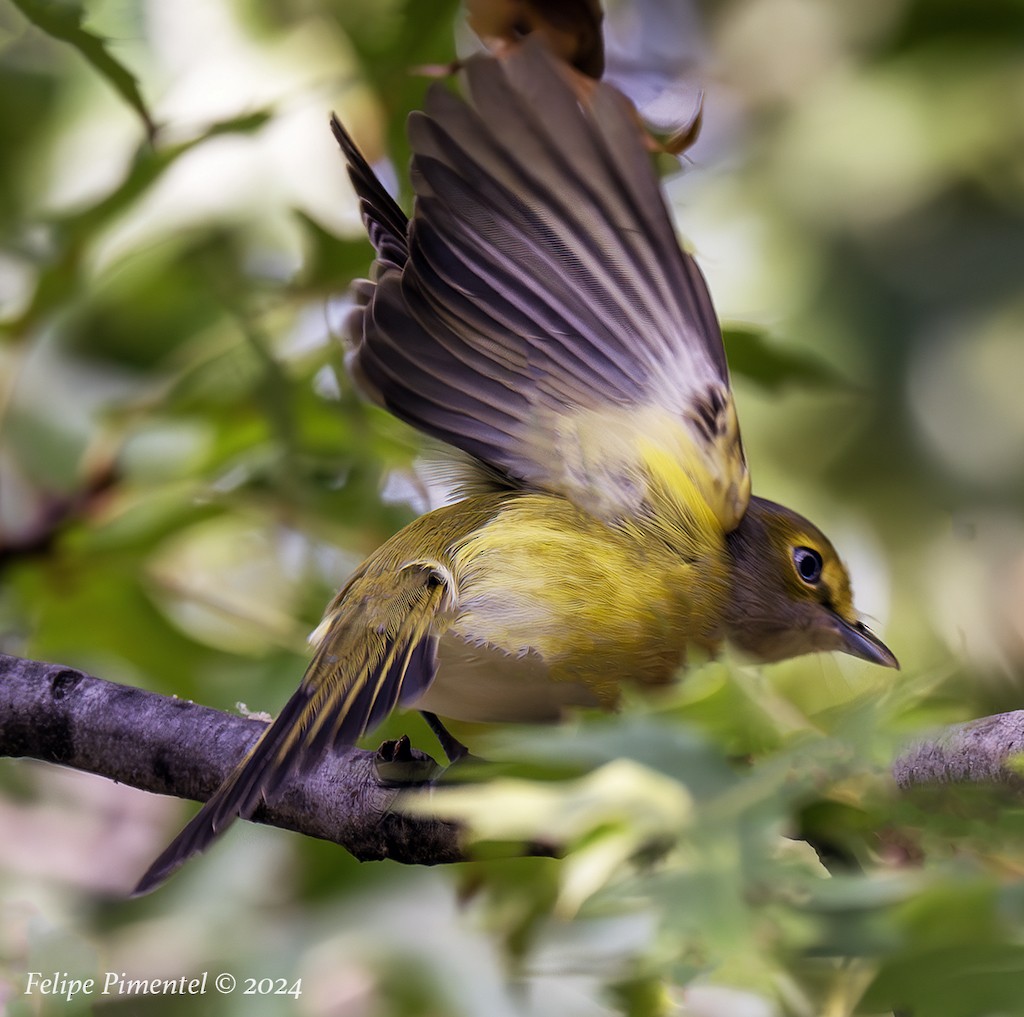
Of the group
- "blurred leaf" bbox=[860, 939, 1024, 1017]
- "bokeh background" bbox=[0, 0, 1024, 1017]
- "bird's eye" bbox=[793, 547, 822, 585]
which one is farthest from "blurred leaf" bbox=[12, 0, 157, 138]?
"blurred leaf" bbox=[860, 939, 1024, 1017]

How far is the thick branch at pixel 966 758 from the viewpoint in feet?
2.23

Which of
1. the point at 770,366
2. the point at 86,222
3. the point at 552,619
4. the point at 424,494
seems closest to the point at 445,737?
the point at 552,619

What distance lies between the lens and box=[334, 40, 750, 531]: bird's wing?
0.93 metres

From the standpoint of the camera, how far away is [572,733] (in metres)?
0.61

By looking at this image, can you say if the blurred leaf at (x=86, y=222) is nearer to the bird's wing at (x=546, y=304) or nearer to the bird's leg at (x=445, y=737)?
the bird's wing at (x=546, y=304)

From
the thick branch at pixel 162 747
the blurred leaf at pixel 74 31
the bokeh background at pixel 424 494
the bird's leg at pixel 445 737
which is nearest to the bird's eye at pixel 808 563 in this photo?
the bokeh background at pixel 424 494

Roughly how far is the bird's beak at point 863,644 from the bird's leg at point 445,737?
45 centimetres

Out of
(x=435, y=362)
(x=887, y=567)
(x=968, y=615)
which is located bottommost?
(x=887, y=567)

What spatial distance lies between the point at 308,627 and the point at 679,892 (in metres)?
1.18

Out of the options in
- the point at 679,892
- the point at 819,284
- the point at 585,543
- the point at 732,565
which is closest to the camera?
the point at 679,892

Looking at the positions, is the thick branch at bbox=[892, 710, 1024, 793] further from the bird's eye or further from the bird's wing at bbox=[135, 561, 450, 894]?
the bird's eye

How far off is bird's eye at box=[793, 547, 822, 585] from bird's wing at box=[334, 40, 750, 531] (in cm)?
17

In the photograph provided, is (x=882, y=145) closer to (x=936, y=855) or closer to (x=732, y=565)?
(x=732, y=565)

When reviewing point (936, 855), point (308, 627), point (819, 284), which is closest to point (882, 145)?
point (819, 284)
